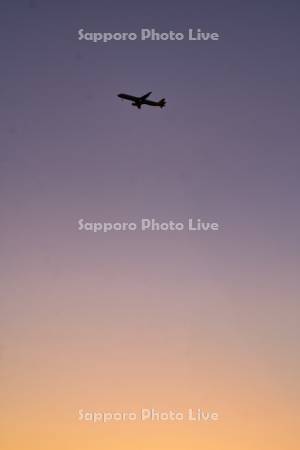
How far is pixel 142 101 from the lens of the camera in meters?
65.2
